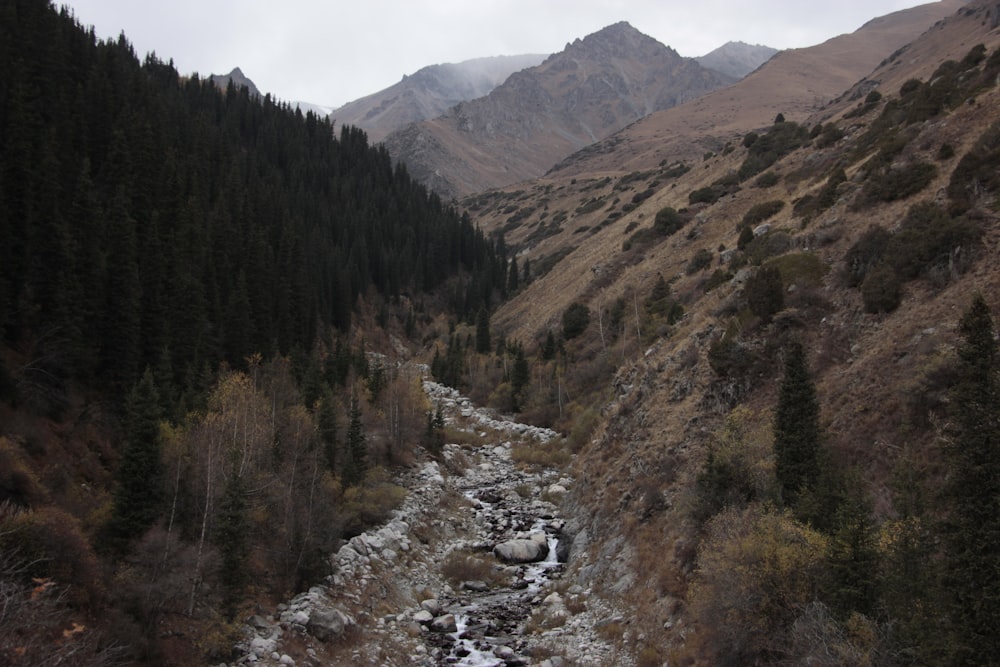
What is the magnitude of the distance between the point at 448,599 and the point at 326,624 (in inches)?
298

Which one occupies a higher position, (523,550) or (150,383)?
(150,383)

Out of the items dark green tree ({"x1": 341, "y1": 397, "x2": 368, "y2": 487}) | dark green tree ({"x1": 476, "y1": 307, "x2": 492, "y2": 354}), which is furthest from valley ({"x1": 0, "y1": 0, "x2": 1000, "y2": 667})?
dark green tree ({"x1": 476, "y1": 307, "x2": 492, "y2": 354})

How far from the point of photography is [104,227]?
1827 inches

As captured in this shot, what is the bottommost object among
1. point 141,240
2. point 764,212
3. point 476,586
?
point 476,586

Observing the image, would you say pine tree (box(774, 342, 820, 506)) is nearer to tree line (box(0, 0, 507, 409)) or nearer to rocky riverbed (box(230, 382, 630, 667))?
rocky riverbed (box(230, 382, 630, 667))

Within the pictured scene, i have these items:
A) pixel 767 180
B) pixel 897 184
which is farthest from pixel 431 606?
pixel 767 180

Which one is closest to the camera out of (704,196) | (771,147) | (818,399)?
(818,399)

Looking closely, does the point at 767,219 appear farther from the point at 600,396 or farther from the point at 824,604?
the point at 824,604

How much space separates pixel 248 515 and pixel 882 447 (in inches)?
936

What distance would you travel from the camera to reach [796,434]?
18812 mm

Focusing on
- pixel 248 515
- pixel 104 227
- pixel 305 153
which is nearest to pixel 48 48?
pixel 104 227

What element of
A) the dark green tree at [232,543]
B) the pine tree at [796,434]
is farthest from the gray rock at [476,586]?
the pine tree at [796,434]

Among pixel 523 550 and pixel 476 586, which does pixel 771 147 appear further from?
pixel 476 586

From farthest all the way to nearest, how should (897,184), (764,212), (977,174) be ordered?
(764,212) → (897,184) → (977,174)
